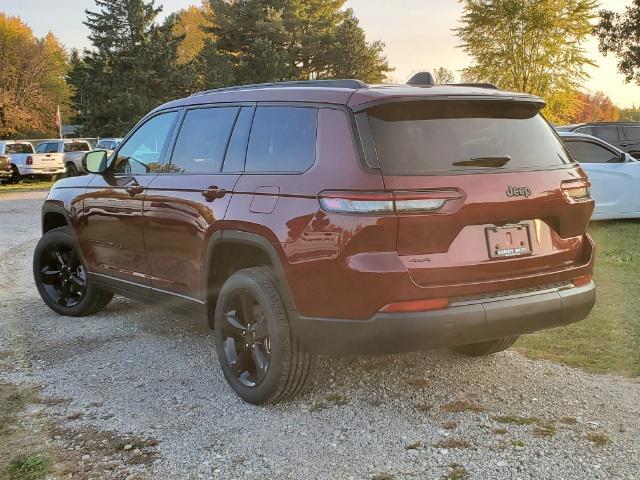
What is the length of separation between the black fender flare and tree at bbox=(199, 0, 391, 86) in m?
42.4

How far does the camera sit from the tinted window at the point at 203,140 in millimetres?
4341

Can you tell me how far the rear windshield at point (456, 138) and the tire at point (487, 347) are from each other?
1385 millimetres

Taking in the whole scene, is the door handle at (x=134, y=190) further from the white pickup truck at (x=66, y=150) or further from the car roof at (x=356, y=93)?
the white pickup truck at (x=66, y=150)

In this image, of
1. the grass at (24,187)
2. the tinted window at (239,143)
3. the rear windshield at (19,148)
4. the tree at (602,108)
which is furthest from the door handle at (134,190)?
the tree at (602,108)

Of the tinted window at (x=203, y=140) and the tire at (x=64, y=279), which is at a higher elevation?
the tinted window at (x=203, y=140)

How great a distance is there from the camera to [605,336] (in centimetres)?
521

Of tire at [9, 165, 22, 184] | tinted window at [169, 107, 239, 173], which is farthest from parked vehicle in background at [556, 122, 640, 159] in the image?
tire at [9, 165, 22, 184]

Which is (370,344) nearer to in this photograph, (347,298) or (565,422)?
(347,298)

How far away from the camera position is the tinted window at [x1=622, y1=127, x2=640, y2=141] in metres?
16.1

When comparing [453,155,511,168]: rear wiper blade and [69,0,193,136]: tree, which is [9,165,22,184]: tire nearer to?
[69,0,193,136]: tree

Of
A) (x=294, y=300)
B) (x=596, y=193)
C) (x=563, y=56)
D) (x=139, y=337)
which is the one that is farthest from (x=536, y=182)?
(x=563, y=56)

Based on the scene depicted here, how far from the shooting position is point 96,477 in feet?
10.2

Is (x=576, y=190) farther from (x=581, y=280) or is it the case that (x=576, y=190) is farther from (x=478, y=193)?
(x=478, y=193)

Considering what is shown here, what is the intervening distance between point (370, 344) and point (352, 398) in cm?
85
